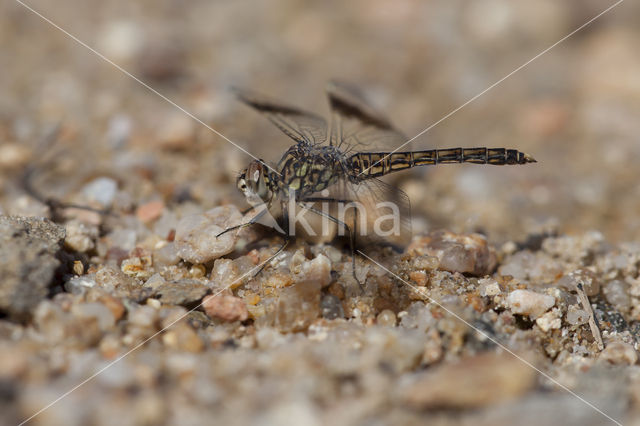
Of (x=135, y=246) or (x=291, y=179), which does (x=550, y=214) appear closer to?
(x=291, y=179)

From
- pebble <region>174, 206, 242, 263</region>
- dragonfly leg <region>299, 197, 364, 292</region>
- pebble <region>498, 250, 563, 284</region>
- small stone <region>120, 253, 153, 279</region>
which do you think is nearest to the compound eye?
pebble <region>174, 206, 242, 263</region>

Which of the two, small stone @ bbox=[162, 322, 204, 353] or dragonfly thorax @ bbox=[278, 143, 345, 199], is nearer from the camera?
small stone @ bbox=[162, 322, 204, 353]

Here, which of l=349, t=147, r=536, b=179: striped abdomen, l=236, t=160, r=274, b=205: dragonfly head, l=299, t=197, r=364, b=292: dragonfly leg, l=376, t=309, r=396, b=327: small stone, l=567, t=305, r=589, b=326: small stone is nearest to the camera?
l=376, t=309, r=396, b=327: small stone

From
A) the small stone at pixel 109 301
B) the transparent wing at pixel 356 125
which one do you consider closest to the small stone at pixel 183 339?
the small stone at pixel 109 301

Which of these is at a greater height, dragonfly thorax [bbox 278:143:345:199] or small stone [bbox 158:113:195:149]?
small stone [bbox 158:113:195:149]

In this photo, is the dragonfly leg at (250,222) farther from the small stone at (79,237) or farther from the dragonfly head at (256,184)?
the small stone at (79,237)

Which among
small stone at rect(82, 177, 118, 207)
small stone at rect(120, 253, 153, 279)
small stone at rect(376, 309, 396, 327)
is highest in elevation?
small stone at rect(82, 177, 118, 207)

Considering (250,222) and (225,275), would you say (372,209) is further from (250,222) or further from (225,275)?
(225,275)

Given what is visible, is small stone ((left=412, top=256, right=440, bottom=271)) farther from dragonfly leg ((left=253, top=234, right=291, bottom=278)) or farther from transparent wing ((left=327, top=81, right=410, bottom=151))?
transparent wing ((left=327, top=81, right=410, bottom=151))

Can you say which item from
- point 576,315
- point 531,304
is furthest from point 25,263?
point 576,315
